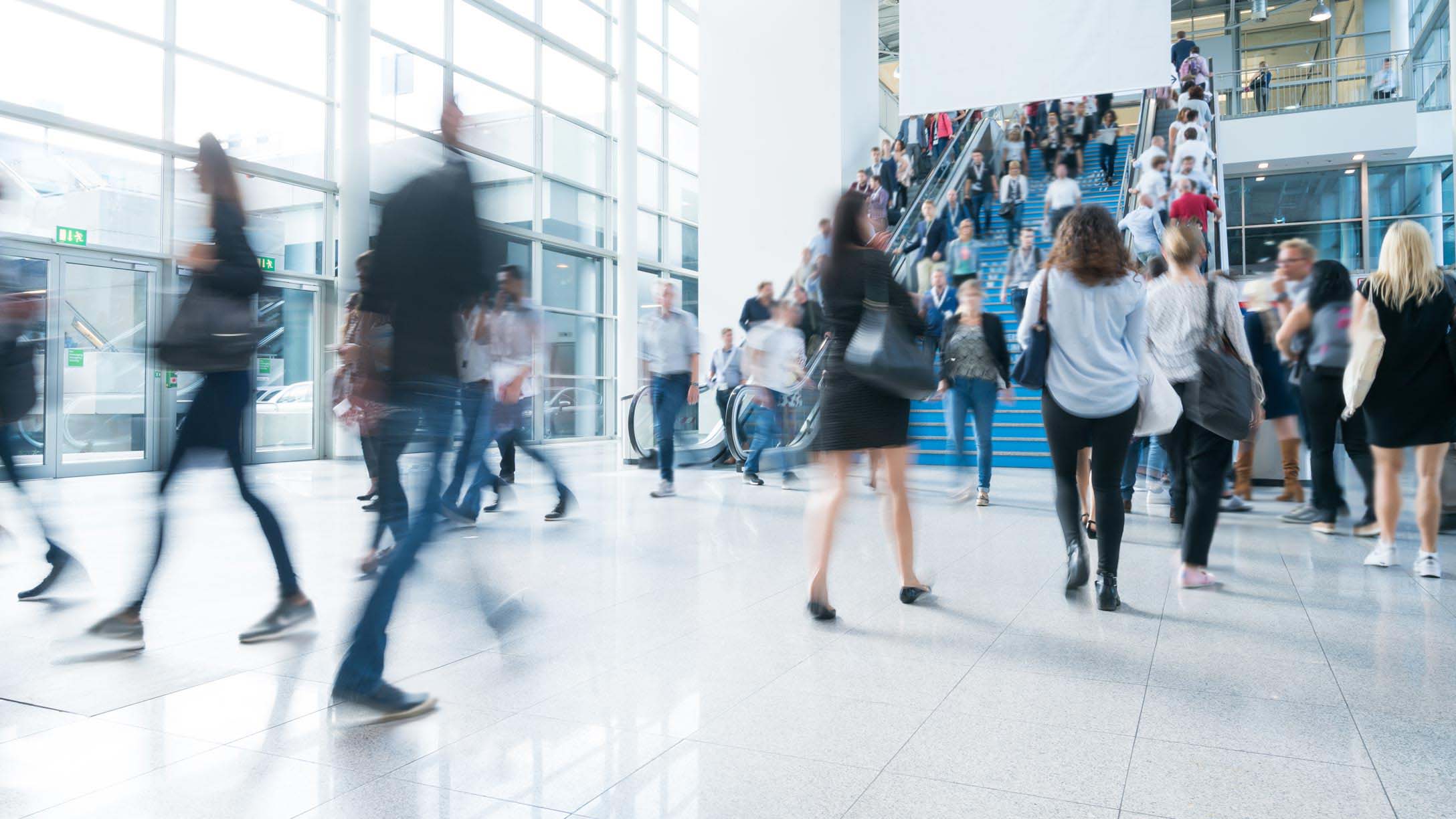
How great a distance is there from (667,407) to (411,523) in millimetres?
4926

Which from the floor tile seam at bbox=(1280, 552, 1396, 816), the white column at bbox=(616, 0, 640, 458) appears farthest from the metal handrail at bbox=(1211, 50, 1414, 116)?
the floor tile seam at bbox=(1280, 552, 1396, 816)

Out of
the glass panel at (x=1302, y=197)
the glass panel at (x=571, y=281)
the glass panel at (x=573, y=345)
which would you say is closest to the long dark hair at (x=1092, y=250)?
the glass panel at (x=573, y=345)

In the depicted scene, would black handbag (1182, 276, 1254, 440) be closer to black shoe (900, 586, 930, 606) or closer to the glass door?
black shoe (900, 586, 930, 606)

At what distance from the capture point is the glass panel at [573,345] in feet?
52.1

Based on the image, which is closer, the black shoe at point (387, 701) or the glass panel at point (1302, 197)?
the black shoe at point (387, 701)

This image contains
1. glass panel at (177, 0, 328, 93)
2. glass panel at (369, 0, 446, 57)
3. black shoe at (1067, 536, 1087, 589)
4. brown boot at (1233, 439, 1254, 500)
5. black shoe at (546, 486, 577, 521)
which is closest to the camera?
black shoe at (1067, 536, 1087, 589)

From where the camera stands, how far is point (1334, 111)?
18.5 metres

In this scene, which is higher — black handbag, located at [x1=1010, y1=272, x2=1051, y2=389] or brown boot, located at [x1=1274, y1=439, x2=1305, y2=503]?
black handbag, located at [x1=1010, y1=272, x2=1051, y2=389]

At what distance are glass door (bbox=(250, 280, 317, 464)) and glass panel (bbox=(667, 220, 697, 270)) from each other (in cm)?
782

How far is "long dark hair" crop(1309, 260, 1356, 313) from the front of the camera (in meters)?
5.16

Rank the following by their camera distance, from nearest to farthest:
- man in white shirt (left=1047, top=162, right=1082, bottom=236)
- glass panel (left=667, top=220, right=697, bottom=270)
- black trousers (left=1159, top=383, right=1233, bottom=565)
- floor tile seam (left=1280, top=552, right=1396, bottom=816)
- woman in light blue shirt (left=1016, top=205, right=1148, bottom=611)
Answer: floor tile seam (left=1280, top=552, right=1396, bottom=816)
woman in light blue shirt (left=1016, top=205, right=1148, bottom=611)
black trousers (left=1159, top=383, right=1233, bottom=565)
man in white shirt (left=1047, top=162, right=1082, bottom=236)
glass panel (left=667, top=220, right=697, bottom=270)

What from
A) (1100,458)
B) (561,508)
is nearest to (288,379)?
(561,508)

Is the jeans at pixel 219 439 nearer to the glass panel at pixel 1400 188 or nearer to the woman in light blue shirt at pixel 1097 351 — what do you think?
the woman in light blue shirt at pixel 1097 351

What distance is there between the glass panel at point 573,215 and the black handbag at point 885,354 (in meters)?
12.7
